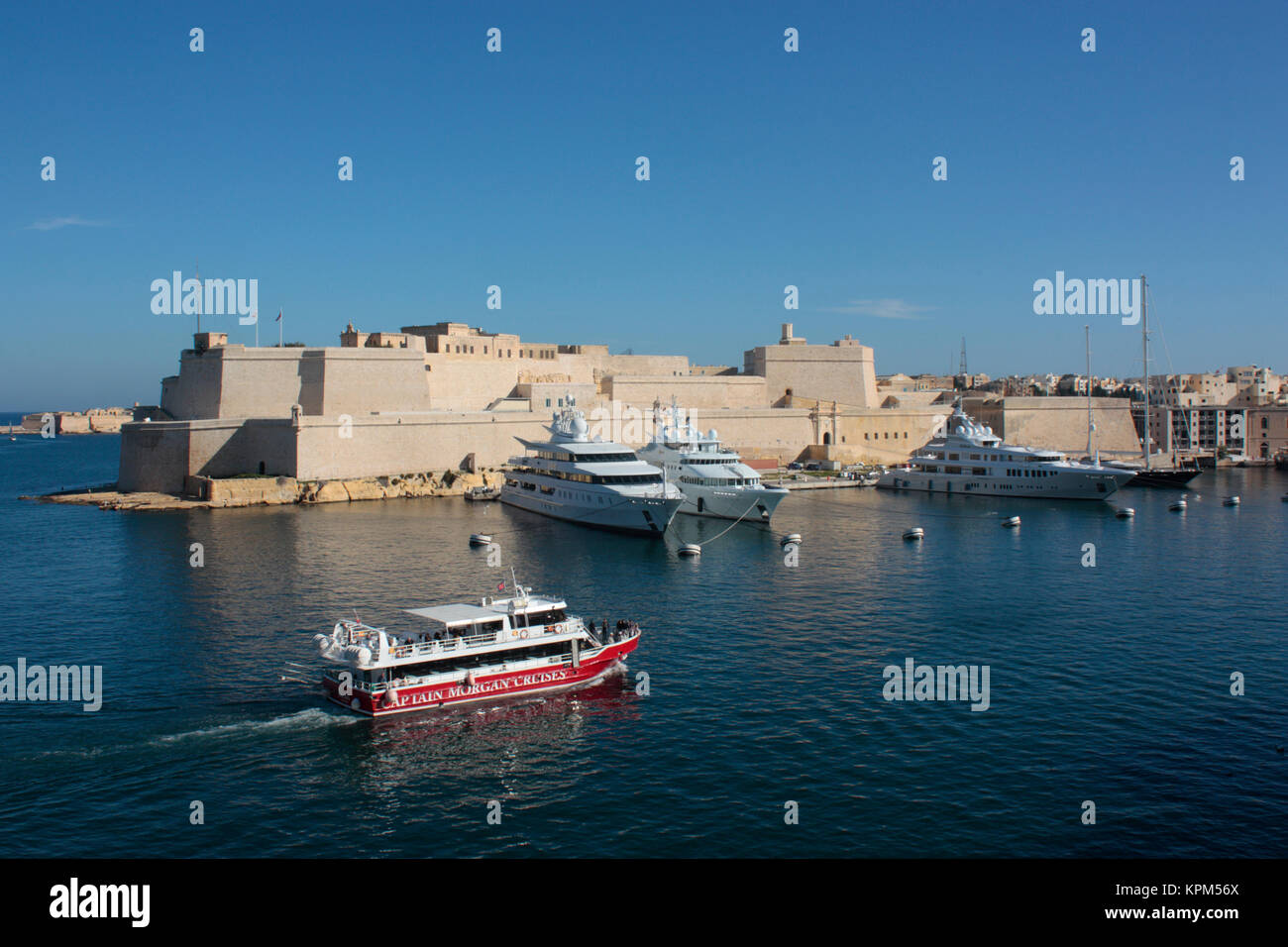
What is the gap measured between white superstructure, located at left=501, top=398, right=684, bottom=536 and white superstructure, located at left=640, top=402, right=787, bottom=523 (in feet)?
7.40

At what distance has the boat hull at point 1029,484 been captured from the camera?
52.0 m

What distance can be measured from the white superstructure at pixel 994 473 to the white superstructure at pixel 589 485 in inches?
824

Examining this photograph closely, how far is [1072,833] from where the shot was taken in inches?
516

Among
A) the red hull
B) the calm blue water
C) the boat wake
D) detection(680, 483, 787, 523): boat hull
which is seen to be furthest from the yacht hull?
the boat wake

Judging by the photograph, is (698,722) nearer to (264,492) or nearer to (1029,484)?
(264,492)

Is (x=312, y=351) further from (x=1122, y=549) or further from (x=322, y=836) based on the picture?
(x=322, y=836)

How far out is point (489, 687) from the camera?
61.5 ft

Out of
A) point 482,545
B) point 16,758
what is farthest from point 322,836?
point 482,545

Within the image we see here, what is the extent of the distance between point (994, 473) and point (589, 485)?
83.9 ft

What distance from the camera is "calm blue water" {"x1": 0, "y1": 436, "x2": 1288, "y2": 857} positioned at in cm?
1330

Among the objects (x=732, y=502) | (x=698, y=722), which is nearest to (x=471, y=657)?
(x=698, y=722)

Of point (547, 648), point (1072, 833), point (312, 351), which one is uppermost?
point (312, 351)

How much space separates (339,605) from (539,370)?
1841 inches

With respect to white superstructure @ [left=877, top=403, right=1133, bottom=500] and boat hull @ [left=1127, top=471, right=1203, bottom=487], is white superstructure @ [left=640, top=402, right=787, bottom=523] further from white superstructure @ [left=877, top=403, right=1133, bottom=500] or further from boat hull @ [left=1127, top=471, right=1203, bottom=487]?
boat hull @ [left=1127, top=471, right=1203, bottom=487]
